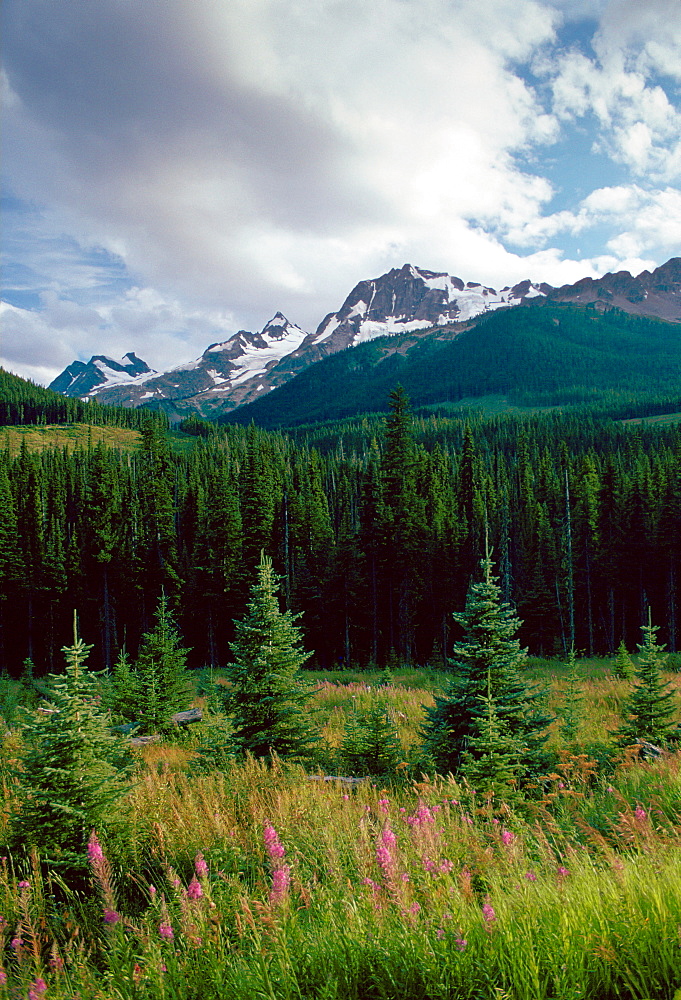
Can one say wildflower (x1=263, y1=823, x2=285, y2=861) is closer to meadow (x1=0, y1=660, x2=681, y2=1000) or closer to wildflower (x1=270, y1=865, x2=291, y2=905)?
meadow (x1=0, y1=660, x2=681, y2=1000)

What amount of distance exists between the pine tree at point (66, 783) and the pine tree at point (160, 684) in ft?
32.9

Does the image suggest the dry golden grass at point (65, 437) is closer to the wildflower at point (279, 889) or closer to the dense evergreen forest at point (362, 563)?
the dense evergreen forest at point (362, 563)

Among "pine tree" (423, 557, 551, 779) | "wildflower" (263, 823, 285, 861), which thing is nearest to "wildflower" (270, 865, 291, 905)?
"wildflower" (263, 823, 285, 861)

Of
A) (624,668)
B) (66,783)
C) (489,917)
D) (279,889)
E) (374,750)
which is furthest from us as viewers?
(624,668)

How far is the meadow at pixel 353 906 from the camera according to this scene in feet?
8.13

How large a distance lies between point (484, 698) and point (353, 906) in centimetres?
476

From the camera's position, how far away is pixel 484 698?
24.0 feet

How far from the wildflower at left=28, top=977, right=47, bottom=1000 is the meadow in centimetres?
3

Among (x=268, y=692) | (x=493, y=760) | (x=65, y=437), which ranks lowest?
(x=493, y=760)

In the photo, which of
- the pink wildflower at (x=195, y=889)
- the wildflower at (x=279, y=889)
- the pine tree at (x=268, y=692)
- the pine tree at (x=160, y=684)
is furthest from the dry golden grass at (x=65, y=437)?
the wildflower at (x=279, y=889)

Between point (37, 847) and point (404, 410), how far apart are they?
3673 cm

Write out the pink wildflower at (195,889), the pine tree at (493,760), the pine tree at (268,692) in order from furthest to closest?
the pine tree at (268,692), the pine tree at (493,760), the pink wildflower at (195,889)

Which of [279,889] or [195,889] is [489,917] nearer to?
[279,889]

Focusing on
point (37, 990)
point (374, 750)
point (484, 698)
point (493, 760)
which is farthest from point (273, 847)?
point (374, 750)
